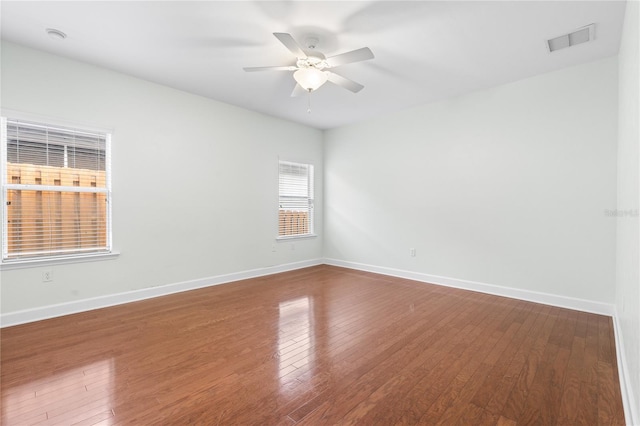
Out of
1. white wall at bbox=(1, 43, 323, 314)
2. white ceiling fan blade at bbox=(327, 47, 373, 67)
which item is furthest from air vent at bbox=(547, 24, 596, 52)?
white wall at bbox=(1, 43, 323, 314)

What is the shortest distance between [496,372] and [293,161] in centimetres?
455

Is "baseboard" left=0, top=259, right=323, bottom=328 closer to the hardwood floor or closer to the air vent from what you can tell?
the hardwood floor

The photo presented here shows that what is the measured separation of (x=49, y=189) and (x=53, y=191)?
0.14 ft

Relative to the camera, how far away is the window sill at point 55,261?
299 cm

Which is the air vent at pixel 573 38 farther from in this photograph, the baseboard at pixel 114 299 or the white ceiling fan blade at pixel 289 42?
the baseboard at pixel 114 299

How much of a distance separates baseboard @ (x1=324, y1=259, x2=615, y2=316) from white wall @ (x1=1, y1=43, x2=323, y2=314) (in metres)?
1.94

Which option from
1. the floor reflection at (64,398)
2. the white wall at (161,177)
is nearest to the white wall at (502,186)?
the white wall at (161,177)

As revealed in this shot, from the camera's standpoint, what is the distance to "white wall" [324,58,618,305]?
335cm

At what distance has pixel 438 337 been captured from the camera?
2.76 m

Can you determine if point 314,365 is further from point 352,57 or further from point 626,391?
point 352,57

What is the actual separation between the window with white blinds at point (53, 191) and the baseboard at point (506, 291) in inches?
165

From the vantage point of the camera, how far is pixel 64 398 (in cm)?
187

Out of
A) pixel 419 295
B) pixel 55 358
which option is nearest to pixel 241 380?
pixel 55 358

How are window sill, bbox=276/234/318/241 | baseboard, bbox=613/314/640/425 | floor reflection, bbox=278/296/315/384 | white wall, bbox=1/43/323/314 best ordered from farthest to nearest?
window sill, bbox=276/234/318/241, white wall, bbox=1/43/323/314, floor reflection, bbox=278/296/315/384, baseboard, bbox=613/314/640/425
